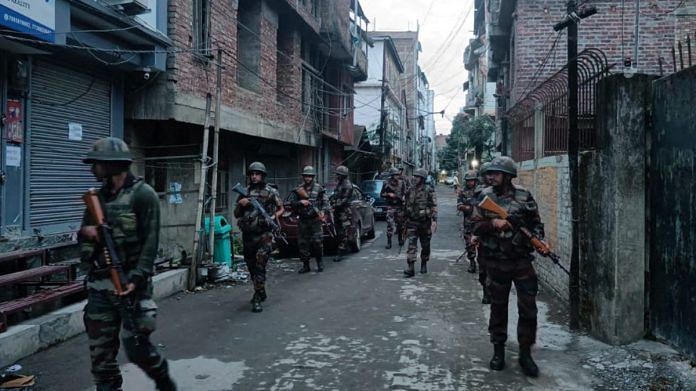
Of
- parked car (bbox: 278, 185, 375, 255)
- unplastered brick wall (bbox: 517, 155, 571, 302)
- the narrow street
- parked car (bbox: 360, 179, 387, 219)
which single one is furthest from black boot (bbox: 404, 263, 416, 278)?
parked car (bbox: 360, 179, 387, 219)

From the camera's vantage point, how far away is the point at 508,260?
5.06 m

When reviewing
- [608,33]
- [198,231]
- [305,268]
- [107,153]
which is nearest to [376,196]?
[608,33]

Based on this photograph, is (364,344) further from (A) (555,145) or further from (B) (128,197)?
(A) (555,145)

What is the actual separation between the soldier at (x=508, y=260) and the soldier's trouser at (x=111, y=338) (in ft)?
9.30

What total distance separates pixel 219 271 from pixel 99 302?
5375 millimetres

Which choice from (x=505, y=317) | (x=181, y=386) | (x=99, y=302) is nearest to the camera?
(x=99, y=302)

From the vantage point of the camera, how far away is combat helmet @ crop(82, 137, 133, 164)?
155 inches

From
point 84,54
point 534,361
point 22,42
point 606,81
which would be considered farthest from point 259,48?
point 534,361

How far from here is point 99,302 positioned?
393 centimetres

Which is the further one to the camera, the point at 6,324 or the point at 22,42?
the point at 22,42

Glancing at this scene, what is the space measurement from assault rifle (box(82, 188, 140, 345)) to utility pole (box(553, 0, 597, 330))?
14.7 ft

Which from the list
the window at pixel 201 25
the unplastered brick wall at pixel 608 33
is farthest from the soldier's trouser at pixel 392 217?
the window at pixel 201 25

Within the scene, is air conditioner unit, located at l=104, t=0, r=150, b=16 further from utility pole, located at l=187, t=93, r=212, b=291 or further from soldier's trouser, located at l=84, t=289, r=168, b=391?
soldier's trouser, located at l=84, t=289, r=168, b=391

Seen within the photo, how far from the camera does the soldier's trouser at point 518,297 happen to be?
194 inches
